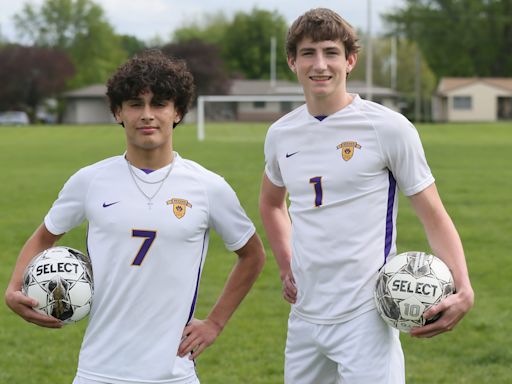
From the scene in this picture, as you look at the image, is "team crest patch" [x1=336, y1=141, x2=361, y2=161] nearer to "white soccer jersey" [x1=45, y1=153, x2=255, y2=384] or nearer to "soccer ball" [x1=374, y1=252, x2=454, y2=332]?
"soccer ball" [x1=374, y1=252, x2=454, y2=332]

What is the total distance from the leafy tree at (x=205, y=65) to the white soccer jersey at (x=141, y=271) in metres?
71.4

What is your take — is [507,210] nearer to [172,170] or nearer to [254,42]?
[172,170]

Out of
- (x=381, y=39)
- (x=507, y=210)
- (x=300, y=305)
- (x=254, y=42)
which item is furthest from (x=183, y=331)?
(x=254, y=42)

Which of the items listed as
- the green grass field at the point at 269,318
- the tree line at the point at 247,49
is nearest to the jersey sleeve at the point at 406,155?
the green grass field at the point at 269,318

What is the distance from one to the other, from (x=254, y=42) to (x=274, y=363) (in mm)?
97280

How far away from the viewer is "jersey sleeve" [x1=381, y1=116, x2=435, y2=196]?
350cm

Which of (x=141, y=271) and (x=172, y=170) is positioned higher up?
(x=172, y=170)

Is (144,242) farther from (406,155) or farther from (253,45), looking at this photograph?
(253,45)

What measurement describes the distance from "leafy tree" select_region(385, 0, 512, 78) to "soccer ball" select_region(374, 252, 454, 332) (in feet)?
269

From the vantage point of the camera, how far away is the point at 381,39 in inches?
3551

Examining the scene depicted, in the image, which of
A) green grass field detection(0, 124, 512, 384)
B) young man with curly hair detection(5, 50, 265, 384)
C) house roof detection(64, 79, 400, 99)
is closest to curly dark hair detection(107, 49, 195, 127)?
young man with curly hair detection(5, 50, 265, 384)

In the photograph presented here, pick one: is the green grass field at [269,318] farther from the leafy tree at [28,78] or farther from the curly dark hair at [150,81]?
the leafy tree at [28,78]

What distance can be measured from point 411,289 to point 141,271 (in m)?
1.05

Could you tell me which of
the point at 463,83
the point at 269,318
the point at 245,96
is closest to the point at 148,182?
the point at 269,318
